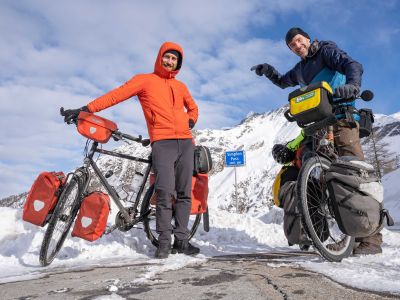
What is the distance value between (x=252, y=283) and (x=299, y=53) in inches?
116

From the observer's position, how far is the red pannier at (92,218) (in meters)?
3.70

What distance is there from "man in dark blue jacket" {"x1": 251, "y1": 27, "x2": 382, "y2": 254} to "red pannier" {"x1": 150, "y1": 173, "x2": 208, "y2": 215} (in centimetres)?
180

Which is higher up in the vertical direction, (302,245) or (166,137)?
(166,137)

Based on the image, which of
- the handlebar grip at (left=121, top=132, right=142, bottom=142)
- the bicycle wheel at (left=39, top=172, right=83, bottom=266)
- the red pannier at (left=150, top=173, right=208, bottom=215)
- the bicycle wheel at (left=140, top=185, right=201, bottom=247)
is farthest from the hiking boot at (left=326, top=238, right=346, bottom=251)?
the bicycle wheel at (left=39, top=172, right=83, bottom=266)

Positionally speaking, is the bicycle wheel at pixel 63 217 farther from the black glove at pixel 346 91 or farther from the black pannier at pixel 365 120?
the black pannier at pixel 365 120

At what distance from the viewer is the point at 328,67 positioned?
395 centimetres

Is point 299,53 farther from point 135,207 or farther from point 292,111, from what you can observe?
point 135,207

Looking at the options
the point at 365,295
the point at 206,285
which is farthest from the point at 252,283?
the point at 365,295

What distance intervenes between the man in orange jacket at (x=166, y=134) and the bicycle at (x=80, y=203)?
0.31 m

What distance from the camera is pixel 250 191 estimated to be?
155375 mm

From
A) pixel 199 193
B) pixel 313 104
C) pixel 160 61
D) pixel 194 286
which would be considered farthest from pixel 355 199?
pixel 160 61

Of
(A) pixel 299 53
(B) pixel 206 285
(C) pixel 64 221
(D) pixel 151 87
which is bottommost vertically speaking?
(B) pixel 206 285

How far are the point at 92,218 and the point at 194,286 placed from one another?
77.6 inches

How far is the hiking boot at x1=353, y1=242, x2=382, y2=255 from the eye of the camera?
350 cm
